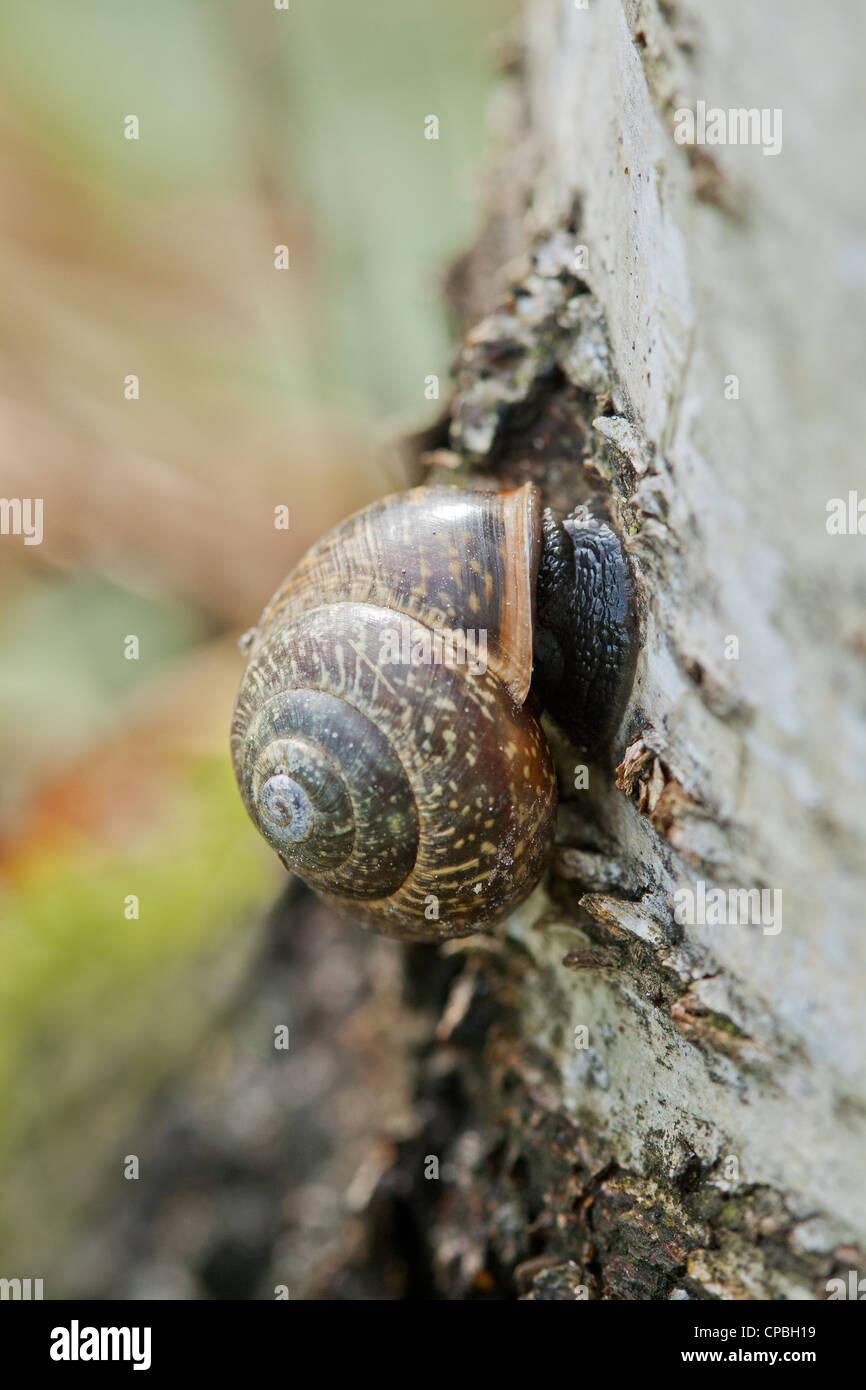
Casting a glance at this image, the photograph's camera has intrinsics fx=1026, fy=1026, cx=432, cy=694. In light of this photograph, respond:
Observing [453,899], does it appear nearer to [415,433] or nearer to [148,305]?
[415,433]

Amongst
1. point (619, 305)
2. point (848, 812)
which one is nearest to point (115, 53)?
point (619, 305)

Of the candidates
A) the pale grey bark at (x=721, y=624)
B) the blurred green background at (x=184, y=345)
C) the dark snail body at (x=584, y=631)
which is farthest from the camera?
the blurred green background at (x=184, y=345)


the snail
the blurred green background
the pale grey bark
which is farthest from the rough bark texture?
the blurred green background

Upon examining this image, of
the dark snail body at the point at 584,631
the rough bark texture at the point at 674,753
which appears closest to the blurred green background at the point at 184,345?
the rough bark texture at the point at 674,753

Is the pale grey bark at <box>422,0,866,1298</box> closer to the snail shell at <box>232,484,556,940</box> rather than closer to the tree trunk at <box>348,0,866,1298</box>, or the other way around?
the tree trunk at <box>348,0,866,1298</box>

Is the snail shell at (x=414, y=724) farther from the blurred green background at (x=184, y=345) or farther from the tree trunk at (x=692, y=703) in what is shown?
the blurred green background at (x=184, y=345)

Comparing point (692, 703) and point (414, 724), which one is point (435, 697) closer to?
point (414, 724)
